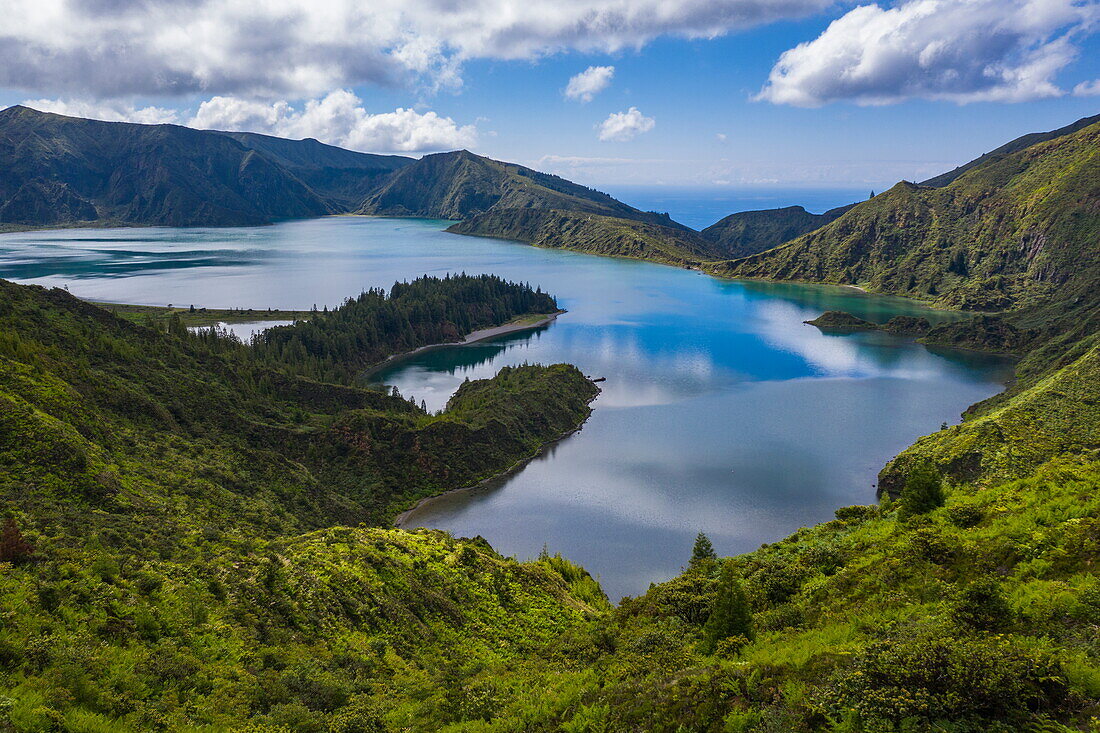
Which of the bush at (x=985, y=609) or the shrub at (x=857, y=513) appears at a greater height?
the bush at (x=985, y=609)

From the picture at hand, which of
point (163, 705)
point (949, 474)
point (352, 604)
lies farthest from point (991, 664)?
point (949, 474)

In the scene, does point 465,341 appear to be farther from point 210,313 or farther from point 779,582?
point 779,582

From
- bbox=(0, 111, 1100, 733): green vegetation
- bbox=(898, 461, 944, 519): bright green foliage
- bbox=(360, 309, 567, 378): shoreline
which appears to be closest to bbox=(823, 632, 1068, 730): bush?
bbox=(0, 111, 1100, 733): green vegetation

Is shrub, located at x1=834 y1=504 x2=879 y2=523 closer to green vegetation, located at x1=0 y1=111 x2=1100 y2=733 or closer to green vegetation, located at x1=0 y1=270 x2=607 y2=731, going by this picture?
green vegetation, located at x1=0 y1=111 x2=1100 y2=733

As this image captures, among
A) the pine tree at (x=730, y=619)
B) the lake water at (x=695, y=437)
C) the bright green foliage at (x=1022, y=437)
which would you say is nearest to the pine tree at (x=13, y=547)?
the pine tree at (x=730, y=619)

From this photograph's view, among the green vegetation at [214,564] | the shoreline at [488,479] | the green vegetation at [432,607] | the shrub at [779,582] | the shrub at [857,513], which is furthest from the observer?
the shoreline at [488,479]

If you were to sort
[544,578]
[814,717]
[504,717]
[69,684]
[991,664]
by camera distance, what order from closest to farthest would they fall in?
[991,664], [814,717], [69,684], [504,717], [544,578]

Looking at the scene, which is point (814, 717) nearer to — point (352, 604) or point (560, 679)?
point (560, 679)

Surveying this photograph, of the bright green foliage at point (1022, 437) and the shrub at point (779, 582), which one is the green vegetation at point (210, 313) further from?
the shrub at point (779, 582)
